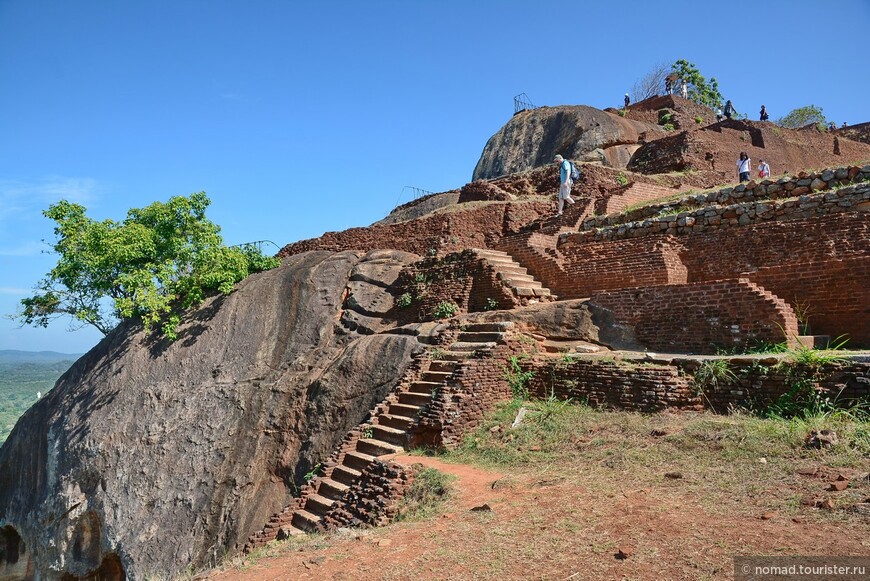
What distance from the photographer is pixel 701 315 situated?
8523 mm

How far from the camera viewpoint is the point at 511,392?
29.2 feet

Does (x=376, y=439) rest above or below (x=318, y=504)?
above

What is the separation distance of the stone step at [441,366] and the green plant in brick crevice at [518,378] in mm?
Answer: 893

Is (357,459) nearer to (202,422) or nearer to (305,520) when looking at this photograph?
(305,520)

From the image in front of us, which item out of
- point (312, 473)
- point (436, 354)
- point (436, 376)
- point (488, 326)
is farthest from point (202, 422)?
point (488, 326)

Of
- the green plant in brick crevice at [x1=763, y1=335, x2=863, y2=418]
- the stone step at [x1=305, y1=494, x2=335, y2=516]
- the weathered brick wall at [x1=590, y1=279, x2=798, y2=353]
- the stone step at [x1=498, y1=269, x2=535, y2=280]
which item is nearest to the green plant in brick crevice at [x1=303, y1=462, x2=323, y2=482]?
the stone step at [x1=305, y1=494, x2=335, y2=516]

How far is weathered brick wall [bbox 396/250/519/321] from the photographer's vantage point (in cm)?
1140

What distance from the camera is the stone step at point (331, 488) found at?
7886mm

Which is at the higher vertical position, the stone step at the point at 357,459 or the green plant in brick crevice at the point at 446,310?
the green plant in brick crevice at the point at 446,310

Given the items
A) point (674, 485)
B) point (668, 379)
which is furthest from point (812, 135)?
point (674, 485)

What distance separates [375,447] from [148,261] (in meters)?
9.18

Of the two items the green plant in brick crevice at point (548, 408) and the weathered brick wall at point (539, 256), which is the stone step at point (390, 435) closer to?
the green plant in brick crevice at point (548, 408)

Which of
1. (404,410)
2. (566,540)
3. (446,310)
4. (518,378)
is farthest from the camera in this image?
(446,310)

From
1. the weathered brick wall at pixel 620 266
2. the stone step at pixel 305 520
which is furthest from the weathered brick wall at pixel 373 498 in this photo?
the weathered brick wall at pixel 620 266
